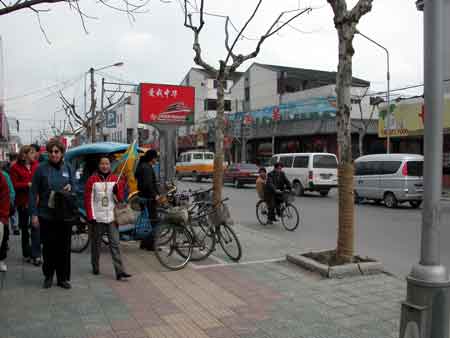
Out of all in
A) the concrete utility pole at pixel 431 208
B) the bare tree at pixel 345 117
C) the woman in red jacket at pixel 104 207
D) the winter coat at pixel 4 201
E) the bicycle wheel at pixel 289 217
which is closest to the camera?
the concrete utility pole at pixel 431 208

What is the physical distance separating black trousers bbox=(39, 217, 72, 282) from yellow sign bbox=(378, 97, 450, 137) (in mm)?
22606

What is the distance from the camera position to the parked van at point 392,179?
52.6ft

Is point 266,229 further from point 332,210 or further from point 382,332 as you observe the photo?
point 382,332

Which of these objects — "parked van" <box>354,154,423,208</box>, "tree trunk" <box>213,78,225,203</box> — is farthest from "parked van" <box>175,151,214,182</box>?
"tree trunk" <box>213,78,225,203</box>

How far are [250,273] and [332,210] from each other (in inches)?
377

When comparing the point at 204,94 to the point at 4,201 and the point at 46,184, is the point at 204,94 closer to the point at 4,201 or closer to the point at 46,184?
the point at 46,184

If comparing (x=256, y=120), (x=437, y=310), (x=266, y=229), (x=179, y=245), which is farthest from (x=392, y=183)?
(x=256, y=120)

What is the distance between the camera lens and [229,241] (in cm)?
745

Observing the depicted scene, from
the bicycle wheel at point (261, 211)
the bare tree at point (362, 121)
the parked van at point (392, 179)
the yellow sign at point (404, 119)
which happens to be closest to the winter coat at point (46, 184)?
the bicycle wheel at point (261, 211)

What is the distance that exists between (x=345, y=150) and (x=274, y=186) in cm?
498

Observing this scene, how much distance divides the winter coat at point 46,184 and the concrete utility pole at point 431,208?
4.26 meters

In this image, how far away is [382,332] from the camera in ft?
14.6

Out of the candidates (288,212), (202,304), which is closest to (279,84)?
(288,212)

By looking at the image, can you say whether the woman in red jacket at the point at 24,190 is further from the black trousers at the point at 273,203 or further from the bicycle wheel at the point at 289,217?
the bicycle wheel at the point at 289,217
